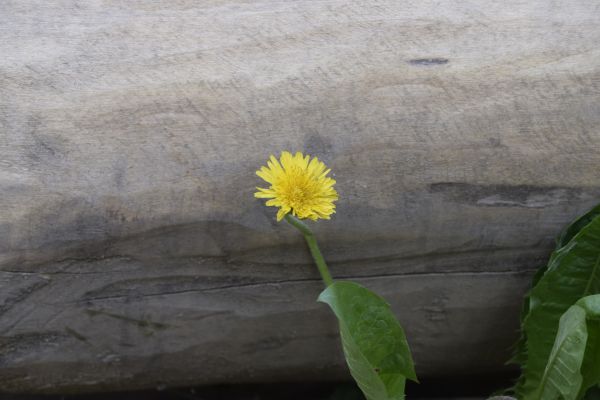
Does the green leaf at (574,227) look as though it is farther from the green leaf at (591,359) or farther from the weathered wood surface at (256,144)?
the green leaf at (591,359)

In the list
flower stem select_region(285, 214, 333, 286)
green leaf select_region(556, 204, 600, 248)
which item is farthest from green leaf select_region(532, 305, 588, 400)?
flower stem select_region(285, 214, 333, 286)

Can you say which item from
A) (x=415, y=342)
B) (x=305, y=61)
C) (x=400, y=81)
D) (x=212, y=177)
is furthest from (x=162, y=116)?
(x=415, y=342)

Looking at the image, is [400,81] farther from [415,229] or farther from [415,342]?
[415,342]

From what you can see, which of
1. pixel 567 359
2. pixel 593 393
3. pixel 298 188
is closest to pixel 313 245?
pixel 298 188

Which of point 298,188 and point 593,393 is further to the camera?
point 593,393

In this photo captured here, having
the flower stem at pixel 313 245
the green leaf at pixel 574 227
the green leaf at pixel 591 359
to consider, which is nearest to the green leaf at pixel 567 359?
the green leaf at pixel 591 359

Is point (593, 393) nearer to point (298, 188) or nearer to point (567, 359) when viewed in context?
point (567, 359)
